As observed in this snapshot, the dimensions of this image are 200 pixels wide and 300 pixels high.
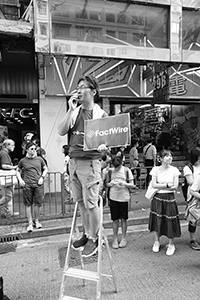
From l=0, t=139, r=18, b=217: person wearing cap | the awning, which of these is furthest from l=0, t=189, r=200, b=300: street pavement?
the awning

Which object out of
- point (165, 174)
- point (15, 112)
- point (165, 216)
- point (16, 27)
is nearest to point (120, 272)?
point (165, 216)

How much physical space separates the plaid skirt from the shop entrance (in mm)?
6017

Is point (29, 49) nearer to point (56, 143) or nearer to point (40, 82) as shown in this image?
point (40, 82)

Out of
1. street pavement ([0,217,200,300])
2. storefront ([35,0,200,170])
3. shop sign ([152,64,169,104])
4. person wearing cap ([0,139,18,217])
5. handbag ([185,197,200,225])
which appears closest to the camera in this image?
street pavement ([0,217,200,300])

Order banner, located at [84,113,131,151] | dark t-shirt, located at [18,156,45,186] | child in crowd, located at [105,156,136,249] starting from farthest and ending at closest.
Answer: dark t-shirt, located at [18,156,45,186]
child in crowd, located at [105,156,136,249]
banner, located at [84,113,131,151]

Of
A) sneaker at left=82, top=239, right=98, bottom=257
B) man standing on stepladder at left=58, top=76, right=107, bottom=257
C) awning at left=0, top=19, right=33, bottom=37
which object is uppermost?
awning at left=0, top=19, right=33, bottom=37

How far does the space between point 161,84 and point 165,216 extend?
5.23 meters

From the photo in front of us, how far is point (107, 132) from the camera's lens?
92.7 inches

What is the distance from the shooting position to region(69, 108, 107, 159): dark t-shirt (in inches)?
97.8

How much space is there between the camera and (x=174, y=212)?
456 cm

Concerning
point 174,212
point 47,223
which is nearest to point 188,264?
point 174,212

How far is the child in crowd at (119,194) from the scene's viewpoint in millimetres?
4887

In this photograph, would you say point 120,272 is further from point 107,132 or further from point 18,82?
point 18,82

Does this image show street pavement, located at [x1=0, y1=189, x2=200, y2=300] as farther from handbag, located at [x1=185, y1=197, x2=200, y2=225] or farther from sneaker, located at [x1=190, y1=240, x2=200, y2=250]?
handbag, located at [x1=185, y1=197, x2=200, y2=225]
